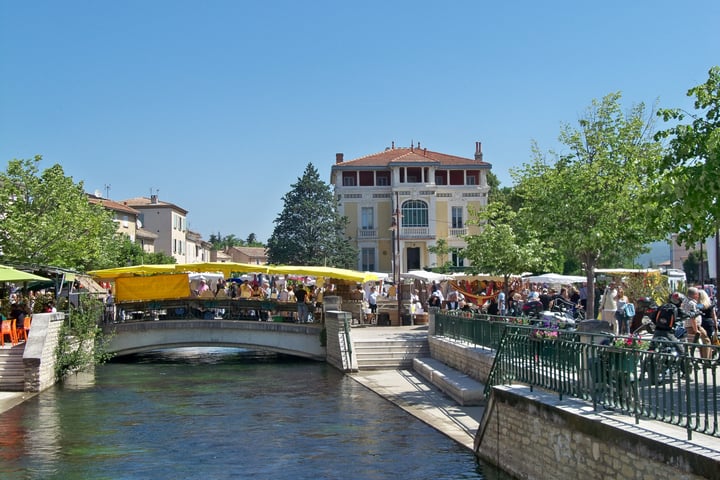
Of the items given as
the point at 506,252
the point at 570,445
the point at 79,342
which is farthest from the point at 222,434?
the point at 506,252

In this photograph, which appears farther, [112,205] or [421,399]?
[112,205]

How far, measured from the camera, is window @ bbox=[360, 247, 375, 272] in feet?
204

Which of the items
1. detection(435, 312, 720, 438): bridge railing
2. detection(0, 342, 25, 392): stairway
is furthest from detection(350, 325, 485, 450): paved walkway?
detection(0, 342, 25, 392): stairway

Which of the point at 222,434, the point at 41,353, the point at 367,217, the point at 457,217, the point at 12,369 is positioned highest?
the point at 367,217

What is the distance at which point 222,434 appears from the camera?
16797 millimetres

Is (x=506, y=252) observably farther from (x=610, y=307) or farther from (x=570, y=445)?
(x=570, y=445)

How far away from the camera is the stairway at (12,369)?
22.6 meters

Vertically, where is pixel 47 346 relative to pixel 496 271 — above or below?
below

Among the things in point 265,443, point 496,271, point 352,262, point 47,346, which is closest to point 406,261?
point 352,262

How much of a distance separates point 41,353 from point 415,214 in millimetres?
39938

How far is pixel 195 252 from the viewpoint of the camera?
109875 mm

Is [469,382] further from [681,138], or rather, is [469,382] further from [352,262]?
[352,262]

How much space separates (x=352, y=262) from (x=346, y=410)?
137ft

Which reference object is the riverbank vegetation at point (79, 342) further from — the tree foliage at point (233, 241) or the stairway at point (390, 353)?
the tree foliage at point (233, 241)
